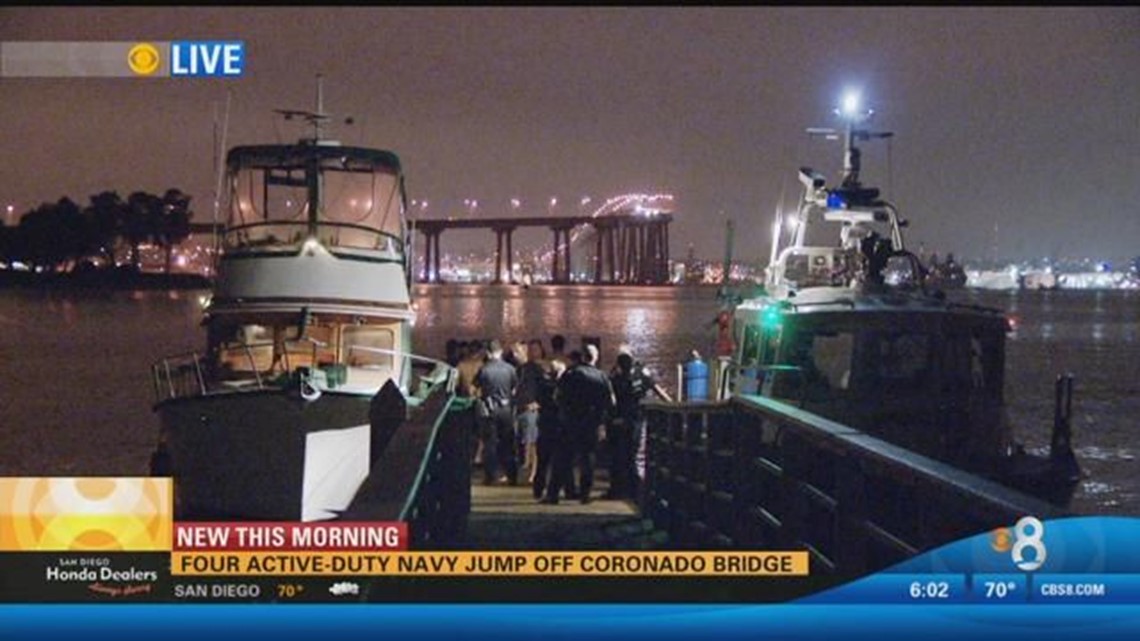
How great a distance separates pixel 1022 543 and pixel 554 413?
5.06m

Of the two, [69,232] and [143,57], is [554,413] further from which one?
[143,57]

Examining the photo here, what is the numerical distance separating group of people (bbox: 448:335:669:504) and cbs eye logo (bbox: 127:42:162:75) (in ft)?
13.7

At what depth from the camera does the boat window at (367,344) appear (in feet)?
38.8

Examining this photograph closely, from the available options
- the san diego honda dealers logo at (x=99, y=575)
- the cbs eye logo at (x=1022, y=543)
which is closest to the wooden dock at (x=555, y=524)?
the san diego honda dealers logo at (x=99, y=575)

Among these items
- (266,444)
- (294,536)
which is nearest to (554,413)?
(266,444)

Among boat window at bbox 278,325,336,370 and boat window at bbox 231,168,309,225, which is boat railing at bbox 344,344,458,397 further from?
boat window at bbox 231,168,309,225

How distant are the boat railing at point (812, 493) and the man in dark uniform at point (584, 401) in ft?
1.71

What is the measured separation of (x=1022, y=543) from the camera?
4.04 m

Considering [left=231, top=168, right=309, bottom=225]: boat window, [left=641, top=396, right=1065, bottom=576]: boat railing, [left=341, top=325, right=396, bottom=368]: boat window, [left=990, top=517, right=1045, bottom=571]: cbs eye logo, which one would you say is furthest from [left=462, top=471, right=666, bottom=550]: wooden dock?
[left=231, top=168, right=309, bottom=225]: boat window

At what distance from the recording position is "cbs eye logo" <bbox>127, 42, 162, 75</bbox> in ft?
15.2

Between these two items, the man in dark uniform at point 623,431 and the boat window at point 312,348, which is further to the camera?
the boat window at point 312,348

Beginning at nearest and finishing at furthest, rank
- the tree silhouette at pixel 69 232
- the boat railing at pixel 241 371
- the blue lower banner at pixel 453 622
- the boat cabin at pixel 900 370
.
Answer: the blue lower banner at pixel 453 622, the tree silhouette at pixel 69 232, the boat cabin at pixel 900 370, the boat railing at pixel 241 371

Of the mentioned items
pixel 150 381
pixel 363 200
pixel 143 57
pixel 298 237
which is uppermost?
pixel 143 57

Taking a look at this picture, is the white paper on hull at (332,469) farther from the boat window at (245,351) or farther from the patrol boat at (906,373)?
the patrol boat at (906,373)
